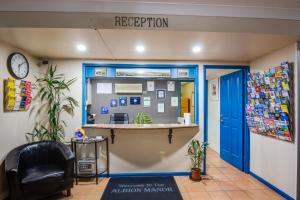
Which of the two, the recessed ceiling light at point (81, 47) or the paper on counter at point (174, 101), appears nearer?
the recessed ceiling light at point (81, 47)

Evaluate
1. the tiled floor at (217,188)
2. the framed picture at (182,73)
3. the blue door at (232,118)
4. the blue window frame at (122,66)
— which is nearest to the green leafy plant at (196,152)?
the tiled floor at (217,188)

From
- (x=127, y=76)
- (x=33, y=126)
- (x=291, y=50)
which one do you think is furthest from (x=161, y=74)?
(x=33, y=126)

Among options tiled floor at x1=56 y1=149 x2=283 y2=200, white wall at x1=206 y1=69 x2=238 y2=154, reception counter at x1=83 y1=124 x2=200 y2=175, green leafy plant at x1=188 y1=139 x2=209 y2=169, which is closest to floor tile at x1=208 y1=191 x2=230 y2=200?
tiled floor at x1=56 y1=149 x2=283 y2=200

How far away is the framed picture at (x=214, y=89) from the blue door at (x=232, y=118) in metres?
0.29

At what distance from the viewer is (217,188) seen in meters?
3.06

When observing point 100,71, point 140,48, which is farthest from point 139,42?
point 100,71

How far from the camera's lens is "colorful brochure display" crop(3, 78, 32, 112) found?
2.62 metres

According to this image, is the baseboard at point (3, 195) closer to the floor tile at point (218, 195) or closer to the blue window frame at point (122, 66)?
the blue window frame at point (122, 66)

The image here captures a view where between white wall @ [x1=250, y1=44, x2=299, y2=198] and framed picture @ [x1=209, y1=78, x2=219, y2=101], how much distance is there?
1.34 meters

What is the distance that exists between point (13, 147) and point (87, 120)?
1.25 m

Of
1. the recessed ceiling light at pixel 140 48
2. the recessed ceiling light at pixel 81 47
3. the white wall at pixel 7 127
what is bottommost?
the white wall at pixel 7 127

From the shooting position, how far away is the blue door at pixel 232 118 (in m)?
3.79

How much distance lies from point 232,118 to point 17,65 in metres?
4.28

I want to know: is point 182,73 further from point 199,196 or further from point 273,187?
point 273,187
